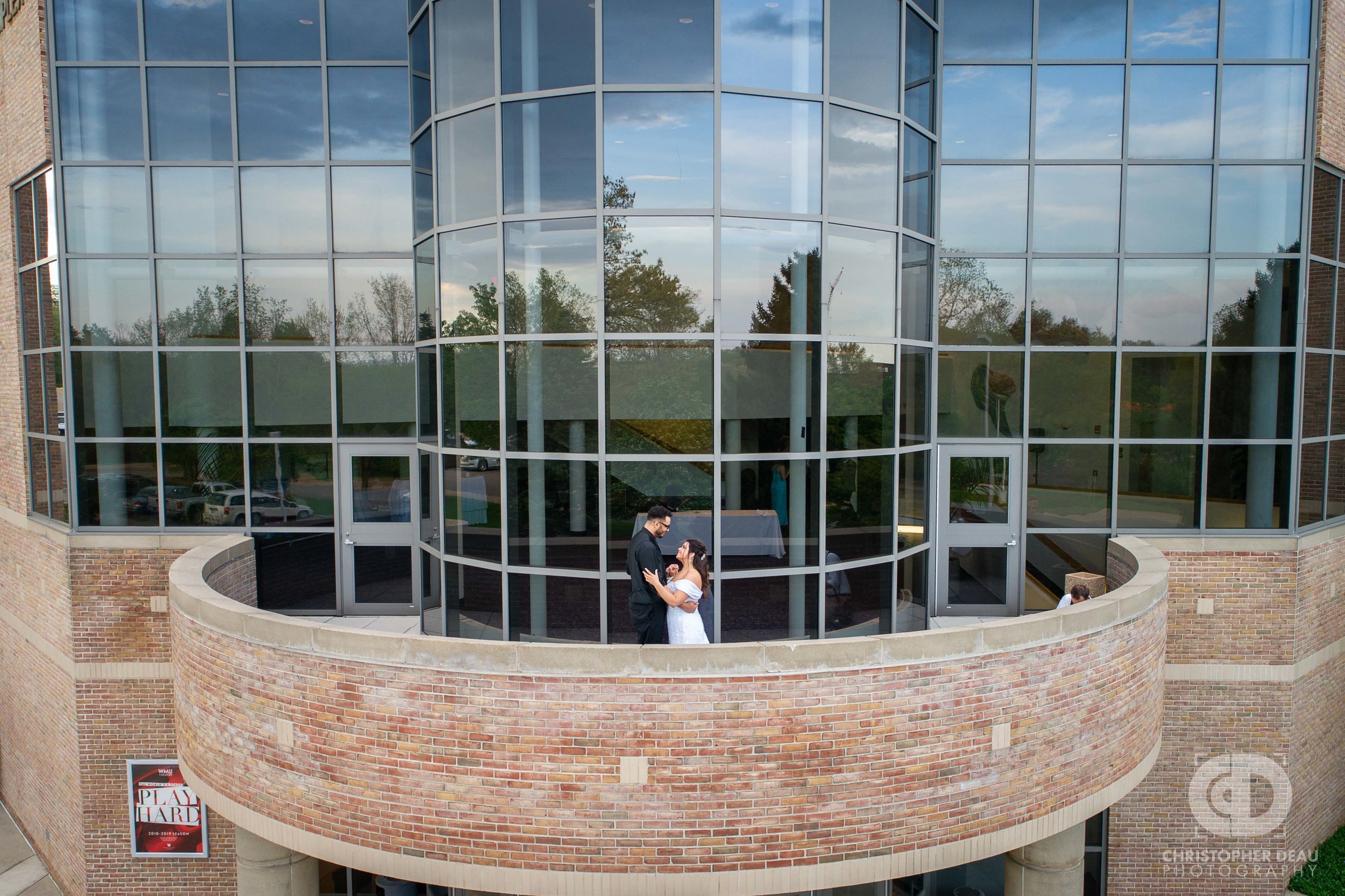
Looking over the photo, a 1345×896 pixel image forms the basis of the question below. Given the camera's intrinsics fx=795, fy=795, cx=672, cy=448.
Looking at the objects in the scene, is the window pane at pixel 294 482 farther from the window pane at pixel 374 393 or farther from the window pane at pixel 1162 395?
the window pane at pixel 1162 395

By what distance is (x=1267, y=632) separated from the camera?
1084cm

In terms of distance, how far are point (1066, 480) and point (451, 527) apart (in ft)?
27.3

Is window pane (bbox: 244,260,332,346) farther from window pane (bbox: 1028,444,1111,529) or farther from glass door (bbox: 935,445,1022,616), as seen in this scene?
window pane (bbox: 1028,444,1111,529)

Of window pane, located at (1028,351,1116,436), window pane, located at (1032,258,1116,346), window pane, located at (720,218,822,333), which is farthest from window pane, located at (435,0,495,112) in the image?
window pane, located at (1028,351,1116,436)

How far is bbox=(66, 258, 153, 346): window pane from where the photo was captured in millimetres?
11273

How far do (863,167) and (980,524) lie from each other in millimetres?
5320

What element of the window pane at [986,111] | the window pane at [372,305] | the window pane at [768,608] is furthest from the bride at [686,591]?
the window pane at [986,111]

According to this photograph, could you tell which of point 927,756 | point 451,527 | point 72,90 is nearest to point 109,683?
point 451,527

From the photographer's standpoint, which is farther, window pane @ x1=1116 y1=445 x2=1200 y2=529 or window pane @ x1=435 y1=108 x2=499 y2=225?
window pane @ x1=1116 y1=445 x2=1200 y2=529

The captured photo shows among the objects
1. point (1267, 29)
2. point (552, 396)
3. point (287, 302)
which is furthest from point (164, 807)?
point (1267, 29)

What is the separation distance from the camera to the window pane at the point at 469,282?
27.5 feet

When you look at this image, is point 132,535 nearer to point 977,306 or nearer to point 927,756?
point 927,756

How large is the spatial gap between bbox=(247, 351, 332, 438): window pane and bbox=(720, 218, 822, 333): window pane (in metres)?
6.34

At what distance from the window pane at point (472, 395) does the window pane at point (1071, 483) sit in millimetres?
6735
